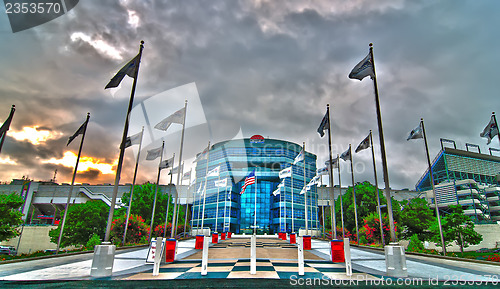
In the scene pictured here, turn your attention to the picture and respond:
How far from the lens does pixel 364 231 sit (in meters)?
35.6

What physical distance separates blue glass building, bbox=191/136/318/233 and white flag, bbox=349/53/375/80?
60604mm

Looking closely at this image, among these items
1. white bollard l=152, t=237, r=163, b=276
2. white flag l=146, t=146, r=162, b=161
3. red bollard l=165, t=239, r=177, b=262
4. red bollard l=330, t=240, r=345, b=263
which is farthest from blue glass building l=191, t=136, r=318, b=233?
white bollard l=152, t=237, r=163, b=276

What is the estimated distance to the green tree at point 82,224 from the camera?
4041cm

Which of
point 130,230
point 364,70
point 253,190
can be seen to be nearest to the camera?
point 364,70

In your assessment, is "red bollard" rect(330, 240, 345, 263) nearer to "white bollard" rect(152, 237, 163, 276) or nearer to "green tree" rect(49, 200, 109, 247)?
"white bollard" rect(152, 237, 163, 276)

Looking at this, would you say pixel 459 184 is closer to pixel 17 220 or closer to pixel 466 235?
pixel 466 235

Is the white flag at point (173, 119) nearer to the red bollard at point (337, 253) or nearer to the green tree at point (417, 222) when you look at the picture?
the red bollard at point (337, 253)

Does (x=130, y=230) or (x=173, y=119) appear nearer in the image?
(x=173, y=119)

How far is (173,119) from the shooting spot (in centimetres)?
2027

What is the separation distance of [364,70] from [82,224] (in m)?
44.1

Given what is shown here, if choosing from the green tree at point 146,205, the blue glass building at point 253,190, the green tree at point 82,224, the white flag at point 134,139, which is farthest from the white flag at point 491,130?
the blue glass building at point 253,190

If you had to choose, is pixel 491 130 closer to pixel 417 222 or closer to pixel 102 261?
pixel 417 222

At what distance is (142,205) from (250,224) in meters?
33.1
